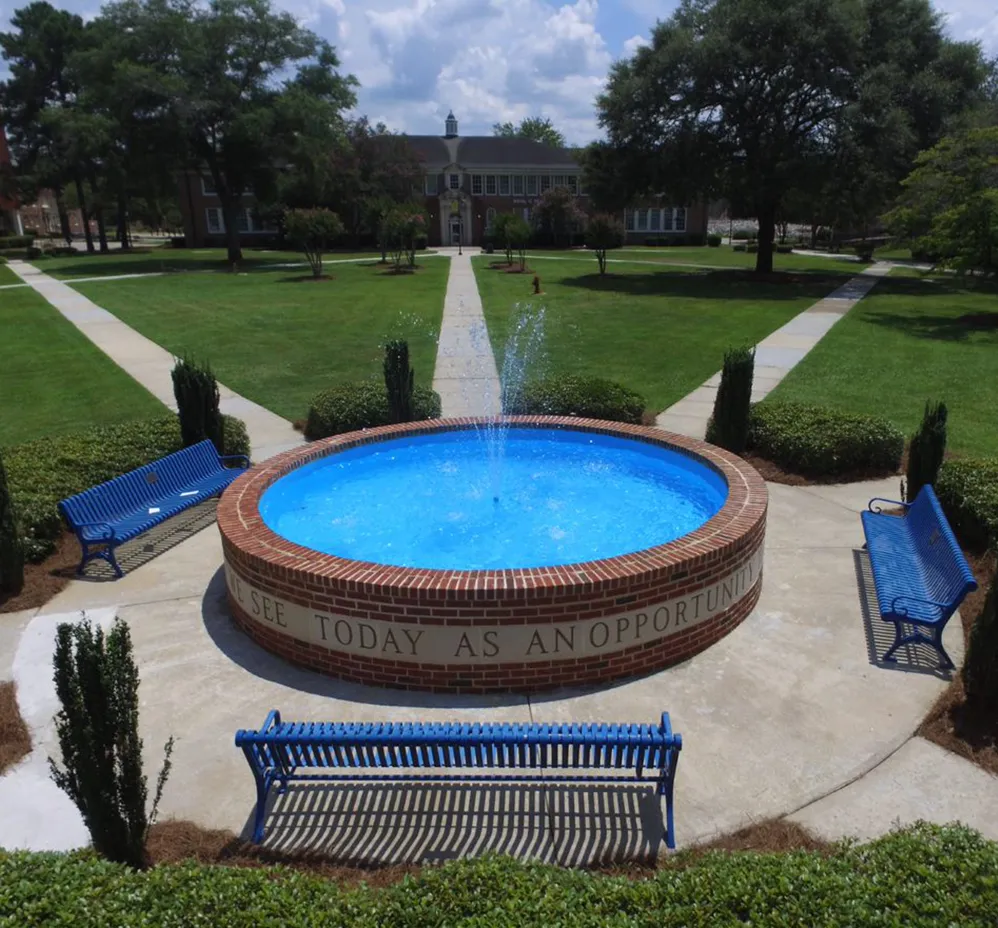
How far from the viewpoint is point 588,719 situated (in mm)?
5688

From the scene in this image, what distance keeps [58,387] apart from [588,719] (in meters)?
16.0

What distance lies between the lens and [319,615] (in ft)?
20.7

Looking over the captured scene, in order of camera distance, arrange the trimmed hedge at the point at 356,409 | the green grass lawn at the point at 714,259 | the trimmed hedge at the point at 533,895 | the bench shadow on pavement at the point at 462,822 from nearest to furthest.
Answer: the trimmed hedge at the point at 533,895 < the bench shadow on pavement at the point at 462,822 < the trimmed hedge at the point at 356,409 < the green grass lawn at the point at 714,259

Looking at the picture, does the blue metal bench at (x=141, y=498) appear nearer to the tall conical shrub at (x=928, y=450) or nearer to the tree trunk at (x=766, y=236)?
the tall conical shrub at (x=928, y=450)

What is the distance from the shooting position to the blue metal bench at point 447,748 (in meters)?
4.67

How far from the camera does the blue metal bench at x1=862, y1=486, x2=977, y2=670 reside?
632 cm

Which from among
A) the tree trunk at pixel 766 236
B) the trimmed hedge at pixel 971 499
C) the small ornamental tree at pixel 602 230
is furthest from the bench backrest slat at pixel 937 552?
the small ornamental tree at pixel 602 230

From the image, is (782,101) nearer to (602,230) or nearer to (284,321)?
(602,230)

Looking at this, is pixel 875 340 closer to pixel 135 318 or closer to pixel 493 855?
pixel 493 855

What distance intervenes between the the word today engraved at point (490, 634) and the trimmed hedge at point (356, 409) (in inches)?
254

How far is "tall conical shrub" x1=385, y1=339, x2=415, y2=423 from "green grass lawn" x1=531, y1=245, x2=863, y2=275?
34432 millimetres

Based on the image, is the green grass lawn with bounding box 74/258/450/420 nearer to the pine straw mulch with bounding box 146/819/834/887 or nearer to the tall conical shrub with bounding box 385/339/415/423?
the tall conical shrub with bounding box 385/339/415/423

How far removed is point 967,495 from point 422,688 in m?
6.48

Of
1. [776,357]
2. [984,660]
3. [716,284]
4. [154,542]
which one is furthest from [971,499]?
[716,284]
